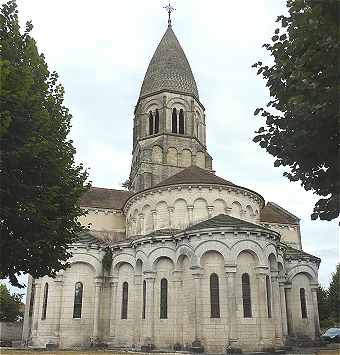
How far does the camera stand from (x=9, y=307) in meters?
50.1

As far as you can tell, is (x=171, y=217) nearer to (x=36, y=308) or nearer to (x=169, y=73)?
(x=36, y=308)

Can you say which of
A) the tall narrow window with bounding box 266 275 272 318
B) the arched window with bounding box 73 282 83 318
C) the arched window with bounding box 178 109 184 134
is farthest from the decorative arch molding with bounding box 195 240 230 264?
the arched window with bounding box 178 109 184 134

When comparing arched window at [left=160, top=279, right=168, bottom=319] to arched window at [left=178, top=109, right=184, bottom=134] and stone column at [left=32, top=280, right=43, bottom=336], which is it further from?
arched window at [left=178, top=109, right=184, bottom=134]

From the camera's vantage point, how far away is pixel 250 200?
3117cm

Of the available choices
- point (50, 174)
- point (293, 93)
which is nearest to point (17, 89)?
point (50, 174)

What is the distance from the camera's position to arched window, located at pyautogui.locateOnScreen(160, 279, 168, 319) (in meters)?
24.8

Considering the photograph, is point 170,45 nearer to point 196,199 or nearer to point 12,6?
point 196,199

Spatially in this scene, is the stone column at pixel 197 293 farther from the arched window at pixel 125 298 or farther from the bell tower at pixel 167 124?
the bell tower at pixel 167 124

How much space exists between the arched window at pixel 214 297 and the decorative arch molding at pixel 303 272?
951cm

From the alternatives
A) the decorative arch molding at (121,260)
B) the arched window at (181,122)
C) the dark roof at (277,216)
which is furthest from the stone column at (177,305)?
the arched window at (181,122)

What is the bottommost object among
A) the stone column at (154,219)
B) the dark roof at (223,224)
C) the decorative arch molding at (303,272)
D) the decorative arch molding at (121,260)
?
the decorative arch molding at (303,272)

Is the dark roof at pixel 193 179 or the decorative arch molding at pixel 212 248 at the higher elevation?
the dark roof at pixel 193 179

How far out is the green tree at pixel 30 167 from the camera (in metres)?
11.4

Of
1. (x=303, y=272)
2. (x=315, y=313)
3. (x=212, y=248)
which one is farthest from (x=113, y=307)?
(x=315, y=313)
